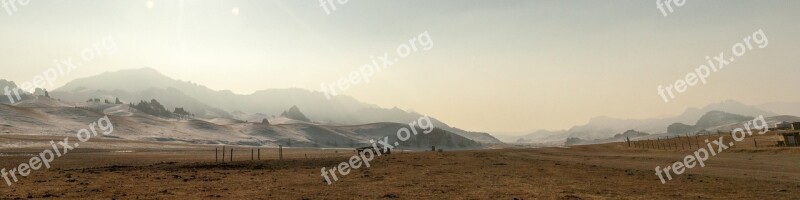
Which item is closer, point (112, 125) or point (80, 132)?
point (80, 132)

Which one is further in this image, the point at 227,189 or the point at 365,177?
the point at 365,177

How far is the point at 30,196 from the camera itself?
67.5 ft

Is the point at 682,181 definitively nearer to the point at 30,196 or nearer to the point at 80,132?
the point at 30,196

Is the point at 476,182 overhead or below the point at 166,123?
below

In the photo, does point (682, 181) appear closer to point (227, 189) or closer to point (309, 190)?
point (309, 190)

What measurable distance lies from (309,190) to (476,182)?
9.67 meters

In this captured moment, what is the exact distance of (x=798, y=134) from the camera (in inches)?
1945

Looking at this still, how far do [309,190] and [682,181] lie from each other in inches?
794

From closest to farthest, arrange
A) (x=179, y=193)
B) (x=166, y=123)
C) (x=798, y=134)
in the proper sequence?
(x=179, y=193), (x=798, y=134), (x=166, y=123)

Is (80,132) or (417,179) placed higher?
(80,132)

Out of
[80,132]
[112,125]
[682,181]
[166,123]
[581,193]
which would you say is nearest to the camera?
[581,193]

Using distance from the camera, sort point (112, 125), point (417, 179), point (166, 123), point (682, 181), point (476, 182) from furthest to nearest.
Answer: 1. point (166, 123)
2. point (112, 125)
3. point (417, 179)
4. point (476, 182)
5. point (682, 181)

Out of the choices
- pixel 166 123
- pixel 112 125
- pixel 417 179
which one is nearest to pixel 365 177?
pixel 417 179

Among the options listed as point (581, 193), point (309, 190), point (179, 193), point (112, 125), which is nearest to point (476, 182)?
point (581, 193)
